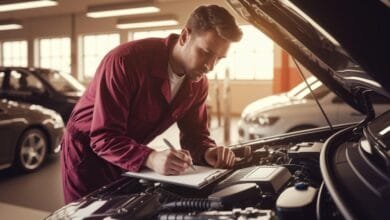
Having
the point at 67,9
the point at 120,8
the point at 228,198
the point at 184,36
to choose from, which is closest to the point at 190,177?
the point at 228,198

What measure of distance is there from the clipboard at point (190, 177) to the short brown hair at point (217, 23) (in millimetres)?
507

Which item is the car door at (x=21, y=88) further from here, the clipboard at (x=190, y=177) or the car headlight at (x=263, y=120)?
the clipboard at (x=190, y=177)

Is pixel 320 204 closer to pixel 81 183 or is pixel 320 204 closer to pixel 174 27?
pixel 81 183

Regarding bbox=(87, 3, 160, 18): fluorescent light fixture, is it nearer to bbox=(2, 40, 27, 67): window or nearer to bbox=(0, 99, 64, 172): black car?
bbox=(0, 99, 64, 172): black car

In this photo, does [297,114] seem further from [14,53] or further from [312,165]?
[14,53]

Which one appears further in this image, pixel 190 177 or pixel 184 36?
pixel 184 36

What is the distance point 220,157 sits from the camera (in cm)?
180

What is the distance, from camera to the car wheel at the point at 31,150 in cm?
527

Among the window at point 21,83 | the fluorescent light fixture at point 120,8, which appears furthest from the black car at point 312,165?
the fluorescent light fixture at point 120,8

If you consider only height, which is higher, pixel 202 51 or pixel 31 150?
pixel 202 51

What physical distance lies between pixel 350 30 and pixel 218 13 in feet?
2.39

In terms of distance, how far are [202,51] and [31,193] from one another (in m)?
3.50

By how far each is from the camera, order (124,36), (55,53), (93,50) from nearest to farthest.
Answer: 1. (124,36)
2. (93,50)
3. (55,53)

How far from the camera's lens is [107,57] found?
1.76 meters
